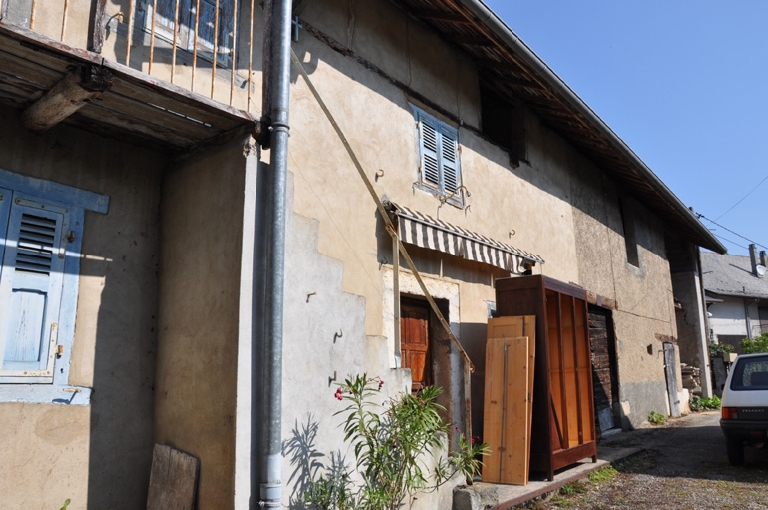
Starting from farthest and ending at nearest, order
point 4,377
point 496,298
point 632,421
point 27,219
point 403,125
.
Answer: point 632,421 → point 496,298 → point 403,125 → point 27,219 → point 4,377

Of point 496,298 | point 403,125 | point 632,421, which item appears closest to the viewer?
point 403,125

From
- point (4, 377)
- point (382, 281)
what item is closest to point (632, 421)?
point (382, 281)

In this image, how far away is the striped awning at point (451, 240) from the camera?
6.63 meters

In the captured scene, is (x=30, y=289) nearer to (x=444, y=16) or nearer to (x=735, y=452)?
(x=444, y=16)

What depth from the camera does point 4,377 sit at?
154 inches

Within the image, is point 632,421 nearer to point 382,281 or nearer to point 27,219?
point 382,281

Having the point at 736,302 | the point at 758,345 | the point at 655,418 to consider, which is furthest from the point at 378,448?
the point at 736,302

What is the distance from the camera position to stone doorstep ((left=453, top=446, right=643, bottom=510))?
5773mm

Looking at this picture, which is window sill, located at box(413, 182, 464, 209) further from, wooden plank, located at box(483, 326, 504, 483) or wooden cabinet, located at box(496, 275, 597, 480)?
wooden plank, located at box(483, 326, 504, 483)

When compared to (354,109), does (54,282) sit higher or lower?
lower

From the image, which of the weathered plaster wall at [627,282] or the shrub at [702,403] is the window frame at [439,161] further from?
the shrub at [702,403]

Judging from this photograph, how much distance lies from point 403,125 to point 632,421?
340 inches

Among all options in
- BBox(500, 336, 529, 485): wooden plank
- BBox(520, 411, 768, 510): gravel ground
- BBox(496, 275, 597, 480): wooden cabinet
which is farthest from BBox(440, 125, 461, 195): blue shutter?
BBox(520, 411, 768, 510): gravel ground

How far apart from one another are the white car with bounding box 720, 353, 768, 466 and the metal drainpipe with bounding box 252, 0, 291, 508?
251 inches
